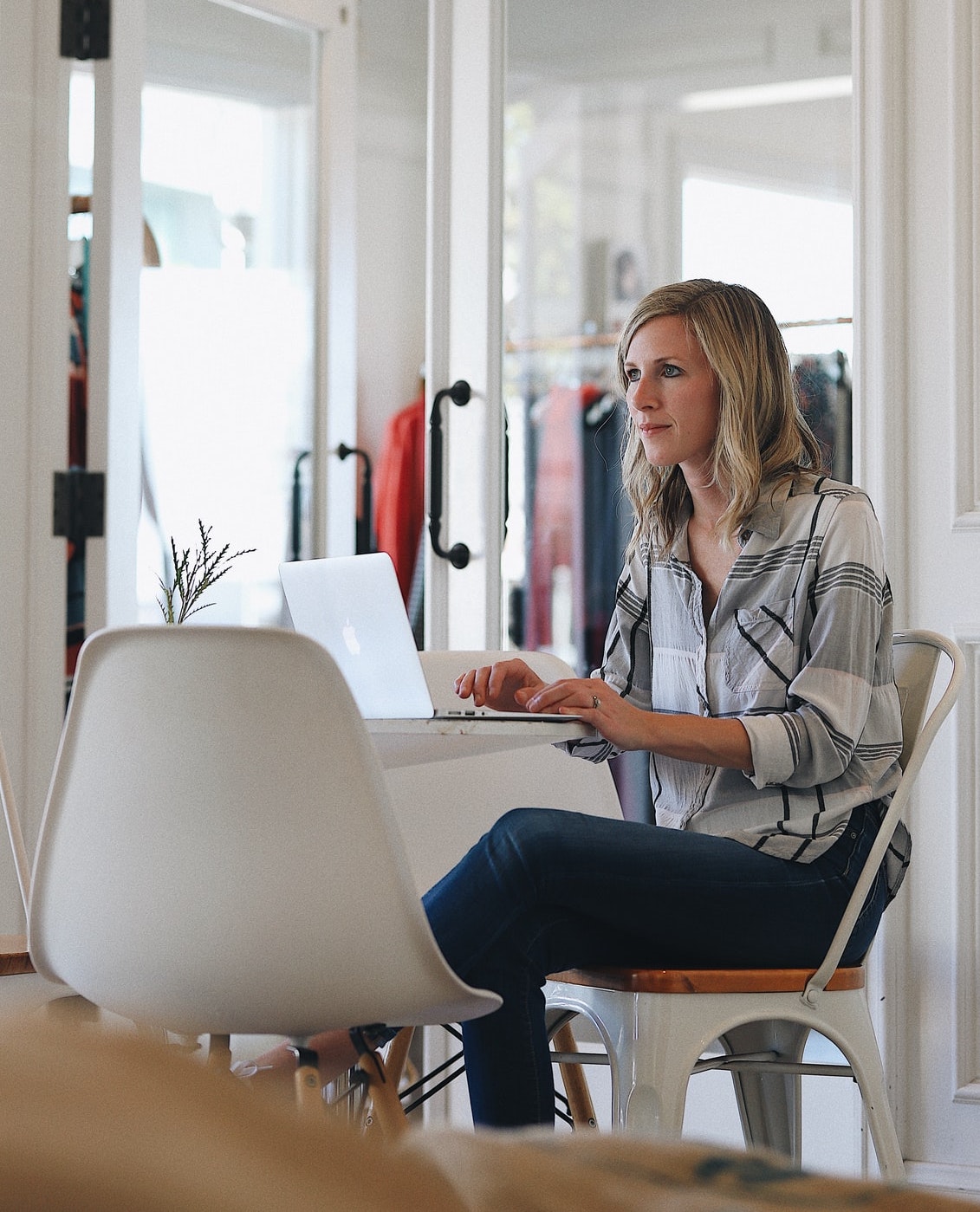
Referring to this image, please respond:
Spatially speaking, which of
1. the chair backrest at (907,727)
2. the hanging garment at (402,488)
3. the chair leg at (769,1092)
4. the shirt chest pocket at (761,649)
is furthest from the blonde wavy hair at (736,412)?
the hanging garment at (402,488)

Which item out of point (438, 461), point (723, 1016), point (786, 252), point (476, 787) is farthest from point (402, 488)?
point (723, 1016)

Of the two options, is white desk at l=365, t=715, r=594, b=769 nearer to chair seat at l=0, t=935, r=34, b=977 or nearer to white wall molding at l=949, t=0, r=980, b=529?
chair seat at l=0, t=935, r=34, b=977

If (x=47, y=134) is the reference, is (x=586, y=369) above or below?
below

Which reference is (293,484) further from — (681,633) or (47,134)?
(681,633)

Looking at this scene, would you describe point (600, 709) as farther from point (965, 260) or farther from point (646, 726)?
point (965, 260)

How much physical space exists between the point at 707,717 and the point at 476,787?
19.3 inches

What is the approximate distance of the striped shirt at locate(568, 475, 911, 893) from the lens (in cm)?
171

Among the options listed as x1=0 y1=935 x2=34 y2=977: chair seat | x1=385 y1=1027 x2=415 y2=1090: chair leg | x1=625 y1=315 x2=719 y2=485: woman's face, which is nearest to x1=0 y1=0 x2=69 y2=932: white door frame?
x1=0 y1=935 x2=34 y2=977: chair seat

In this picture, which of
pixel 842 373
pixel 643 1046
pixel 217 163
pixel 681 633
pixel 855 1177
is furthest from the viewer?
pixel 217 163

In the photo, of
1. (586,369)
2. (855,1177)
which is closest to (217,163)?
(586,369)

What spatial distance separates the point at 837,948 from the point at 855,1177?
4.99 feet

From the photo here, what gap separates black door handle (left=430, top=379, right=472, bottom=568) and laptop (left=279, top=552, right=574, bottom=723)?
4.12 ft

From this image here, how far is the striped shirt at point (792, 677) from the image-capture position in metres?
1.71

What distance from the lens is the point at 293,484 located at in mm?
3129
